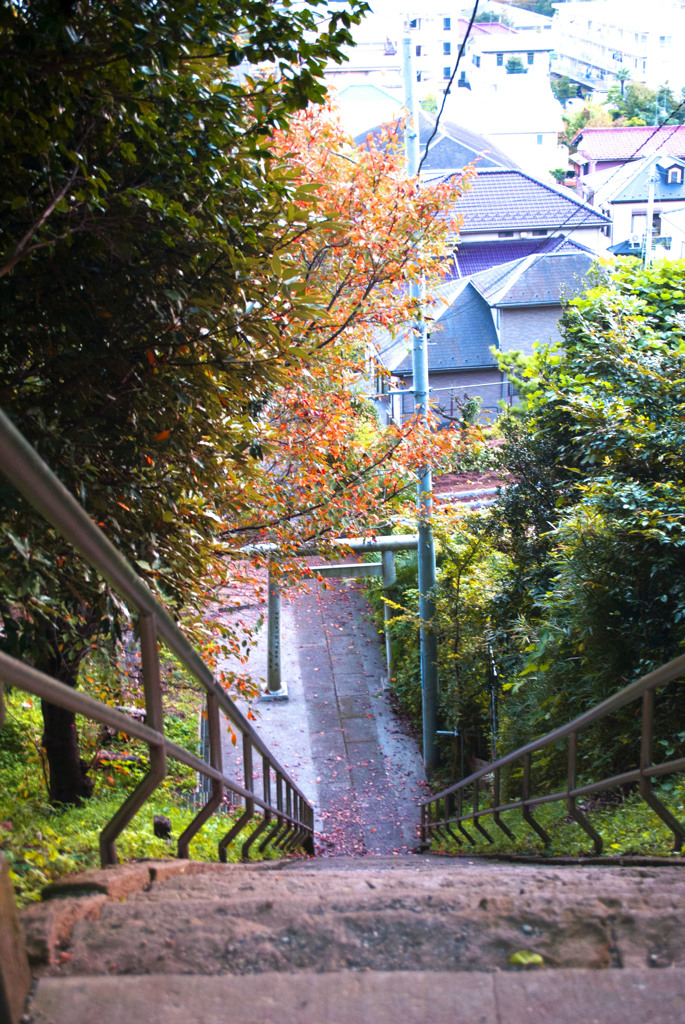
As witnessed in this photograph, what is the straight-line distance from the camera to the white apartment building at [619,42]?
216 feet

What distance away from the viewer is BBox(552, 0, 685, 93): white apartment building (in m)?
65.7

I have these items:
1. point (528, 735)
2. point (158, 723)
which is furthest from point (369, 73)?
point (158, 723)

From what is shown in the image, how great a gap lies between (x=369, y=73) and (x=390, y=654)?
49.7 metres

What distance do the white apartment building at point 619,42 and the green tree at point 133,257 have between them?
65425 mm

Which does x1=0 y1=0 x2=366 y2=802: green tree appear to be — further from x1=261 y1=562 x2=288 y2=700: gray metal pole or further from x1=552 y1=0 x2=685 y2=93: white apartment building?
x1=552 y1=0 x2=685 y2=93: white apartment building

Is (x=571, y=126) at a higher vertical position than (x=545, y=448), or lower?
higher

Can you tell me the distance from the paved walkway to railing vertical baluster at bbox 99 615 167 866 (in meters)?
8.71

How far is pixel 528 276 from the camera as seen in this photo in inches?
1228

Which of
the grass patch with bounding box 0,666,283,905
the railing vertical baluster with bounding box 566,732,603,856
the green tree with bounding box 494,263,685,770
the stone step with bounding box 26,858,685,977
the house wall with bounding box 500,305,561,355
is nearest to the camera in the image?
the stone step with bounding box 26,858,685,977

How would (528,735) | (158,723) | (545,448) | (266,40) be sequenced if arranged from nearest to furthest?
1. (158,723)
2. (266,40)
3. (528,735)
4. (545,448)

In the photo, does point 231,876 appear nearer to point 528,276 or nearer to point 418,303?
point 418,303

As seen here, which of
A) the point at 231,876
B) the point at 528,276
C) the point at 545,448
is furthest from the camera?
the point at 528,276

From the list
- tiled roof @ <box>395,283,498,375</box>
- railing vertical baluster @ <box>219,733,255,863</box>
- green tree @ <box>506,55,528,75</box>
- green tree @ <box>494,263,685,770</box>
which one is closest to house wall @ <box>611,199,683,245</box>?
tiled roof @ <box>395,283,498,375</box>

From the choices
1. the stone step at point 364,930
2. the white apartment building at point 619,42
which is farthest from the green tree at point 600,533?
the white apartment building at point 619,42
